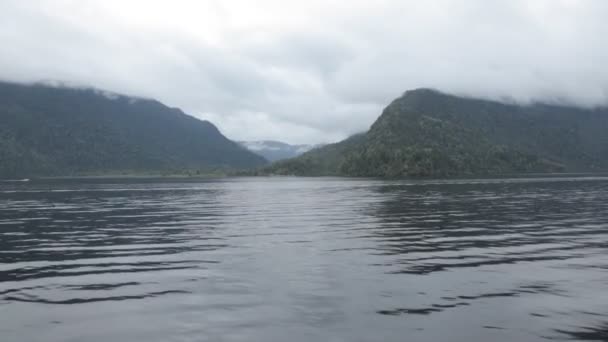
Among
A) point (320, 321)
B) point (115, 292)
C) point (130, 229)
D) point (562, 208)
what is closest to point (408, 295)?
point (320, 321)

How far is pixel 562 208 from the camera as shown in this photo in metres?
76.6

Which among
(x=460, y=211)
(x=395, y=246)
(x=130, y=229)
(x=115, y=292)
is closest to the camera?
(x=115, y=292)

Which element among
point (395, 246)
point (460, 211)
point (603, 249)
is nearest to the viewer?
point (603, 249)

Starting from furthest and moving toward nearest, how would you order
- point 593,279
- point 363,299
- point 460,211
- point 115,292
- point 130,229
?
point 460,211 < point 130,229 < point 593,279 < point 115,292 < point 363,299

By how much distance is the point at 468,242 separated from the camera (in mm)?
43625

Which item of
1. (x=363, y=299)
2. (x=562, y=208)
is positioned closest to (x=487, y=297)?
(x=363, y=299)

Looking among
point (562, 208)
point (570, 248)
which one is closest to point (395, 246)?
point (570, 248)

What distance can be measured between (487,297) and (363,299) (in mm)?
6348

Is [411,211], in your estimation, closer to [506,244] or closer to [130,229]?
[506,244]

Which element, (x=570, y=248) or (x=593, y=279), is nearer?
(x=593, y=279)

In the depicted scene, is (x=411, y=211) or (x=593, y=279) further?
(x=411, y=211)

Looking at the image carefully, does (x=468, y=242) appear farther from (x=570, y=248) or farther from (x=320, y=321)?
(x=320, y=321)

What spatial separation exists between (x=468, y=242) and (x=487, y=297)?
19.2 m

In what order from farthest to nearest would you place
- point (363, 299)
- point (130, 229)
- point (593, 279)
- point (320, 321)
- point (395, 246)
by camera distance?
point (130, 229) < point (395, 246) < point (593, 279) < point (363, 299) < point (320, 321)
